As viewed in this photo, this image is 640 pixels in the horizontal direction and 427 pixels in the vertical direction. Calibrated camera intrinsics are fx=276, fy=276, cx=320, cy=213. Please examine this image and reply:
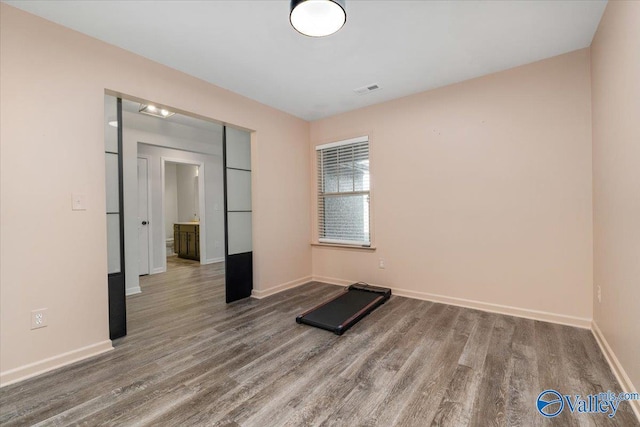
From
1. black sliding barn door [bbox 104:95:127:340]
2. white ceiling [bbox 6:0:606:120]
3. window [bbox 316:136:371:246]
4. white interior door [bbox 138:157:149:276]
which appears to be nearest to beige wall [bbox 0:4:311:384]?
black sliding barn door [bbox 104:95:127:340]

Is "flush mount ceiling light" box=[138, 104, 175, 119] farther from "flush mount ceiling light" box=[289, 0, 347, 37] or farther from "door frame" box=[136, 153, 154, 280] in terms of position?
"flush mount ceiling light" box=[289, 0, 347, 37]

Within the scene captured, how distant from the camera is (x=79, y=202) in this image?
87.3 inches

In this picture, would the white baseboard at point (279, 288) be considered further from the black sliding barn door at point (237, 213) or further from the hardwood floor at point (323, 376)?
the hardwood floor at point (323, 376)

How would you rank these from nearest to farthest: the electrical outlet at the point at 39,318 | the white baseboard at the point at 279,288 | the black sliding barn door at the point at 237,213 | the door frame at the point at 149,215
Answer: the electrical outlet at the point at 39,318 → the black sliding barn door at the point at 237,213 → the white baseboard at the point at 279,288 → the door frame at the point at 149,215

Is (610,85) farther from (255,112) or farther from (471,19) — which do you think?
(255,112)

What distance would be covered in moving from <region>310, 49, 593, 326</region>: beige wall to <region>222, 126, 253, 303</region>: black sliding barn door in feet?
5.40

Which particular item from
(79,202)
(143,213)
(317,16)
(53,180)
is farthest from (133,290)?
(317,16)

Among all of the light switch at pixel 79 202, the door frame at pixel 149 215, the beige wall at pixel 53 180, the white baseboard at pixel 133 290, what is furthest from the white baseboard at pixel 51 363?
the door frame at pixel 149 215

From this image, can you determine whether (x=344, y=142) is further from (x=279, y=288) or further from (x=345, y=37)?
(x=279, y=288)

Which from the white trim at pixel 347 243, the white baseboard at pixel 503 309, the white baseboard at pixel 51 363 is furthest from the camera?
the white trim at pixel 347 243

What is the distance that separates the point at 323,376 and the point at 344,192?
2.77 metres

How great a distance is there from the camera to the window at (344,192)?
4.06 meters

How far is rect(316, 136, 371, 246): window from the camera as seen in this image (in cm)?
406

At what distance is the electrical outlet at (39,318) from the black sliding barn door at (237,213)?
1.72 m
